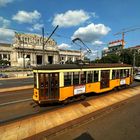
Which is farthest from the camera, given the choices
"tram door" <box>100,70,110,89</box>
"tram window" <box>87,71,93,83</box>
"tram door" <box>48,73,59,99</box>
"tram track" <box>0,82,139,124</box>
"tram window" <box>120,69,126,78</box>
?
"tram window" <box>120,69,126,78</box>

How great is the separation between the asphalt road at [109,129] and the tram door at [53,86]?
3.07m

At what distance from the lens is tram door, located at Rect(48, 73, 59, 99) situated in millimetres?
9555

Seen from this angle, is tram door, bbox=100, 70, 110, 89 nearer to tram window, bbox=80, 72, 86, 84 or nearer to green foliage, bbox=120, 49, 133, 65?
tram window, bbox=80, 72, 86, 84

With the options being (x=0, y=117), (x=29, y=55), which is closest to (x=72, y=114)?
(x=0, y=117)

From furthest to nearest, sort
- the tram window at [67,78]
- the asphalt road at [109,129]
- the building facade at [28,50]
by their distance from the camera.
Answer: the building facade at [28,50]
the tram window at [67,78]
the asphalt road at [109,129]

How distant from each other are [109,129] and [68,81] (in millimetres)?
4432

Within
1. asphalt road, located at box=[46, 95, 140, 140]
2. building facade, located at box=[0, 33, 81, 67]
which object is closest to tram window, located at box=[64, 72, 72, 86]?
asphalt road, located at box=[46, 95, 140, 140]

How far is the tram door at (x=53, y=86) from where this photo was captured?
9555 millimetres

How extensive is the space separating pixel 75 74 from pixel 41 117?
3987 mm

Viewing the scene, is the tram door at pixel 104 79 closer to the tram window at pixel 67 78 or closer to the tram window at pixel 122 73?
the tram window at pixel 122 73

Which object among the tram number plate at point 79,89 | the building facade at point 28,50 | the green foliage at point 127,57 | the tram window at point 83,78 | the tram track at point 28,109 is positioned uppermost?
the building facade at point 28,50

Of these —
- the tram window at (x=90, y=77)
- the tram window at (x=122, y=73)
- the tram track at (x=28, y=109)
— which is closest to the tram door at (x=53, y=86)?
the tram track at (x=28, y=109)

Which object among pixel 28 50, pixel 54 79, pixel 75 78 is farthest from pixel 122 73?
pixel 28 50

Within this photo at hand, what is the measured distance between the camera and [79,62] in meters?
11.7
